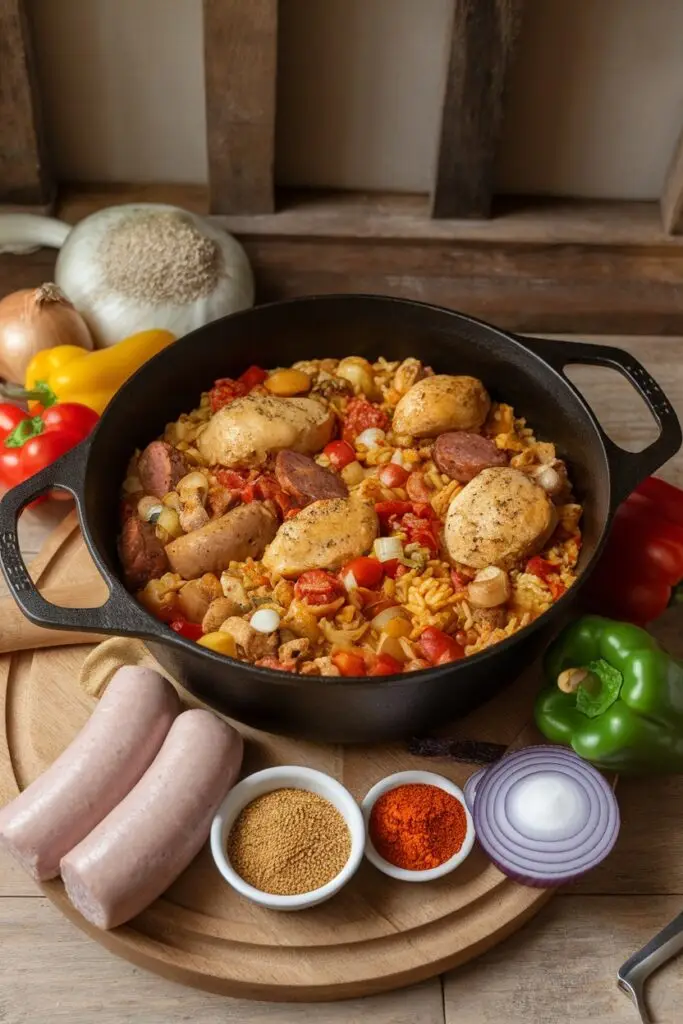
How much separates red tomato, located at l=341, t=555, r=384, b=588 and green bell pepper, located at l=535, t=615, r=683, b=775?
59cm

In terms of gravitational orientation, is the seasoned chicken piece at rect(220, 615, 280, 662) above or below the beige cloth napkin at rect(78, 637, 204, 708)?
above

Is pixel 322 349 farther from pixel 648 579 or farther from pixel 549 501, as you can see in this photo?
pixel 648 579

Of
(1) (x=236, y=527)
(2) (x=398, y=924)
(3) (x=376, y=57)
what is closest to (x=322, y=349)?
(1) (x=236, y=527)

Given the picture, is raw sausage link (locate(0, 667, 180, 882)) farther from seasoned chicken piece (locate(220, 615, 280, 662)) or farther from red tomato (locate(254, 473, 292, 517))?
red tomato (locate(254, 473, 292, 517))

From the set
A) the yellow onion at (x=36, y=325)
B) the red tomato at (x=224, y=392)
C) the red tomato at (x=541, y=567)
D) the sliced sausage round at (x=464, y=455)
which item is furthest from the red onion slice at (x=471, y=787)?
the yellow onion at (x=36, y=325)

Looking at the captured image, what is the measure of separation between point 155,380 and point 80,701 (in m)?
1.09

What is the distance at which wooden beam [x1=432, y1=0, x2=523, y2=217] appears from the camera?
4.01 metres

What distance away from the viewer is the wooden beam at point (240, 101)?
13.3 ft

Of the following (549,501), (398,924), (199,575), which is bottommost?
(398,924)

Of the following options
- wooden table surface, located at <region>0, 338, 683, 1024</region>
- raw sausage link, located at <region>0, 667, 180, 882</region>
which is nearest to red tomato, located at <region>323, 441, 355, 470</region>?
raw sausage link, located at <region>0, 667, 180, 882</region>

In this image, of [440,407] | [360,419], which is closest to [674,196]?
[440,407]

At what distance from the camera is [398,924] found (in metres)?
2.88

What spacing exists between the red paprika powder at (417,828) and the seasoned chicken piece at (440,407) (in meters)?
1.24

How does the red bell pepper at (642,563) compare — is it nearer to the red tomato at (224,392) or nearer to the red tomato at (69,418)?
the red tomato at (224,392)
